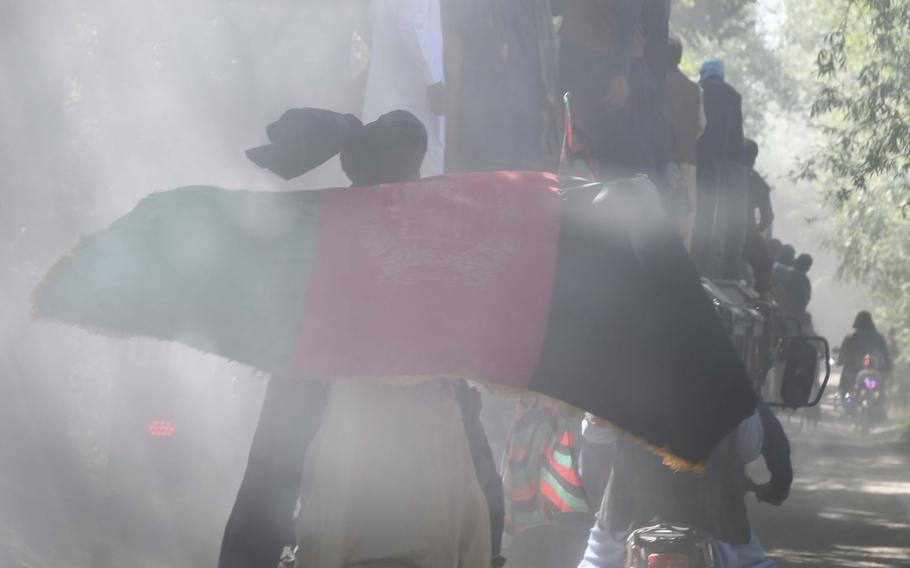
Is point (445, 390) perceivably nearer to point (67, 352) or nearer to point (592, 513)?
point (592, 513)

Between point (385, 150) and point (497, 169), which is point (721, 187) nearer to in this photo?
point (497, 169)

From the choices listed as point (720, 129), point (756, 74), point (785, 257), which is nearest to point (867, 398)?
point (785, 257)

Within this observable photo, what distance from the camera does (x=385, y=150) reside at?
3762mm

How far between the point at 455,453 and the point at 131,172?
23.9 ft

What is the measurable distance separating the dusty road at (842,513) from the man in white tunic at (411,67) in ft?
15.3

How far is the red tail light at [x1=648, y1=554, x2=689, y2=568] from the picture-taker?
4676 mm

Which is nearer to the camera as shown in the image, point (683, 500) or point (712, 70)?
point (683, 500)

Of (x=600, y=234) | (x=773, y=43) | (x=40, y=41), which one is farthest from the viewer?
(x=773, y=43)

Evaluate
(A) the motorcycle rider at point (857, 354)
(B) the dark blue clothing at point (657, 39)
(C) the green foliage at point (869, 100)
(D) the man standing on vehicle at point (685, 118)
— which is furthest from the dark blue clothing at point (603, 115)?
(A) the motorcycle rider at point (857, 354)

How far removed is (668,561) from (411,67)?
3.46 metres

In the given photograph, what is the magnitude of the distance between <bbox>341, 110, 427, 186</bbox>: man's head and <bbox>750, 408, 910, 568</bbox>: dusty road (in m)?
7.62

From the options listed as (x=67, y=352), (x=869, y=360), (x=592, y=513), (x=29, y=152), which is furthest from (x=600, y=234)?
(x=869, y=360)

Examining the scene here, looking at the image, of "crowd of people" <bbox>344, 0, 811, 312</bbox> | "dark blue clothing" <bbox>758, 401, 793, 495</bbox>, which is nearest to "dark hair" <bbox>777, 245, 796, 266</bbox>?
"crowd of people" <bbox>344, 0, 811, 312</bbox>

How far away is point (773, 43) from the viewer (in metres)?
60.1
